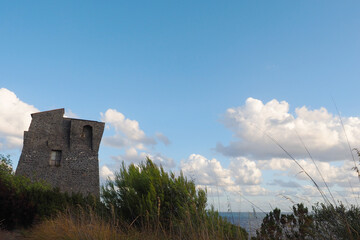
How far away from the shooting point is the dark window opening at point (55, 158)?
2208cm

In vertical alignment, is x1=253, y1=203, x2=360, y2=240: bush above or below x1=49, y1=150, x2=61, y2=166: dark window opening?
below

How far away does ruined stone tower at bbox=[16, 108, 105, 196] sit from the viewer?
21.4 metres

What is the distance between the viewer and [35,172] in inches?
831

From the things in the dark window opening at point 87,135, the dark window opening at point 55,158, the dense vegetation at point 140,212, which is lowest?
the dense vegetation at point 140,212

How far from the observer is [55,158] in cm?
2225

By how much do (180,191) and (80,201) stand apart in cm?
497

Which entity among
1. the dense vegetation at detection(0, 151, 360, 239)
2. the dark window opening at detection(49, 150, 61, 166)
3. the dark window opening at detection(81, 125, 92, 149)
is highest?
the dark window opening at detection(81, 125, 92, 149)

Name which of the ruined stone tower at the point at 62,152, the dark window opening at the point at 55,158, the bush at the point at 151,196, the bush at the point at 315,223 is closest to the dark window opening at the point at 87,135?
the ruined stone tower at the point at 62,152

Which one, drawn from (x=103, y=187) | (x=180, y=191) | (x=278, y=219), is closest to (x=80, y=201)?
(x=103, y=187)

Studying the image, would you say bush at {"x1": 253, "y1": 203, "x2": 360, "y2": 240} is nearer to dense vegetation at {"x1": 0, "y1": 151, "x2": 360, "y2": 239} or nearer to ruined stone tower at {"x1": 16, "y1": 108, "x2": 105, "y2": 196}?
dense vegetation at {"x1": 0, "y1": 151, "x2": 360, "y2": 239}

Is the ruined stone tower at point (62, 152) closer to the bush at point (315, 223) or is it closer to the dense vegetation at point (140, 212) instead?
the dense vegetation at point (140, 212)

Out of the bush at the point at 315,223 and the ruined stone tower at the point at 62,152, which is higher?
the ruined stone tower at the point at 62,152

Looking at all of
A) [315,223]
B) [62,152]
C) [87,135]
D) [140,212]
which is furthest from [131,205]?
[87,135]

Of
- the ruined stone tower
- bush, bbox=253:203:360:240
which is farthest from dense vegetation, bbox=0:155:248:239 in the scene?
the ruined stone tower
